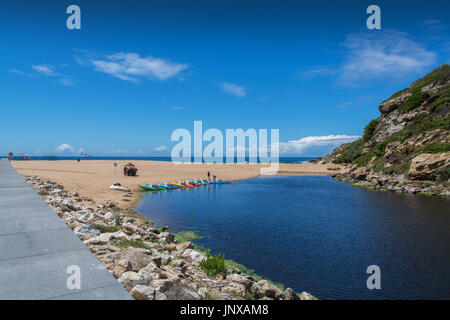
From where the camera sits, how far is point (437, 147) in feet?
120

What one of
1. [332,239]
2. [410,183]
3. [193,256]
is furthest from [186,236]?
[410,183]

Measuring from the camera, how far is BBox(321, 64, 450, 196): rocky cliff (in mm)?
35438

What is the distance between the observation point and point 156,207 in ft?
85.5

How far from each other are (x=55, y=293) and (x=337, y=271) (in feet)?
36.9

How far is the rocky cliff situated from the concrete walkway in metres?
39.3

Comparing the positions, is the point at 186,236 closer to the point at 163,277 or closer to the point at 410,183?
the point at 163,277

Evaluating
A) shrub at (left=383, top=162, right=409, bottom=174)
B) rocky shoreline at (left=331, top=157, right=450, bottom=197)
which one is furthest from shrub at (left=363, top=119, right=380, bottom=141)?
shrub at (left=383, top=162, right=409, bottom=174)

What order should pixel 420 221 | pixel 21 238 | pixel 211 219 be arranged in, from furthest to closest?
1. pixel 211 219
2. pixel 420 221
3. pixel 21 238

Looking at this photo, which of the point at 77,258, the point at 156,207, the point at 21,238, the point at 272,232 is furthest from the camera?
the point at 156,207

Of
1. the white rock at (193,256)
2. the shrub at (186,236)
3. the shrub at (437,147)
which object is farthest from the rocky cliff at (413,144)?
the white rock at (193,256)

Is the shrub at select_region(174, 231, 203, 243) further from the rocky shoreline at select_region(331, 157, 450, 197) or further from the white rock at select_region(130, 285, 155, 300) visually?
the rocky shoreline at select_region(331, 157, 450, 197)
